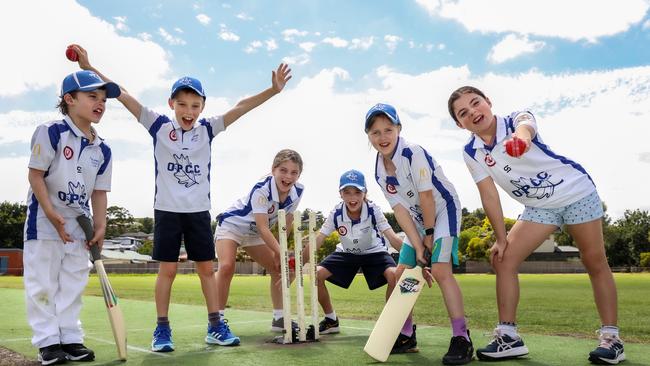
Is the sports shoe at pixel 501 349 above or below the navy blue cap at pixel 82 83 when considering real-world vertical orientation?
below

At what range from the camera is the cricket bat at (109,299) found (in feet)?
13.4

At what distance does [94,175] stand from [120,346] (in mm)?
1292

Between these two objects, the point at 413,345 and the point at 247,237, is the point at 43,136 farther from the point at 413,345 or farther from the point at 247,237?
the point at 413,345

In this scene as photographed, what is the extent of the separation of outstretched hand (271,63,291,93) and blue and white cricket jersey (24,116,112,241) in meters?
1.55

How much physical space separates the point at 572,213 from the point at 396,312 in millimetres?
1381

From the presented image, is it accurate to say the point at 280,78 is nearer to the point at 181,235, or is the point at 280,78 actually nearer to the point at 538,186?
the point at 181,235

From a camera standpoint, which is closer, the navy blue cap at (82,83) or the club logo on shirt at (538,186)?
the club logo on shirt at (538,186)

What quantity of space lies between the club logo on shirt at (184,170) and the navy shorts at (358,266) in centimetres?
189

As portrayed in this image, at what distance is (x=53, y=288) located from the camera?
4152 mm

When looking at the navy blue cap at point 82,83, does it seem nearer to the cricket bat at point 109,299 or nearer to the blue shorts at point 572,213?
the cricket bat at point 109,299

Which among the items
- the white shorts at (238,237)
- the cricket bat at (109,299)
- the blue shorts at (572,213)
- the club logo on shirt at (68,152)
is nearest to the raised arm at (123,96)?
the club logo on shirt at (68,152)

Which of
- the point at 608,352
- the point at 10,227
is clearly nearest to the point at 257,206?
the point at 608,352

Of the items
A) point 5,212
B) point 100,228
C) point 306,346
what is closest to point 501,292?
point 306,346

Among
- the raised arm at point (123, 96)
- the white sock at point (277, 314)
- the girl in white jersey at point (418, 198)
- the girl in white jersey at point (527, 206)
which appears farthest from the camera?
the white sock at point (277, 314)
